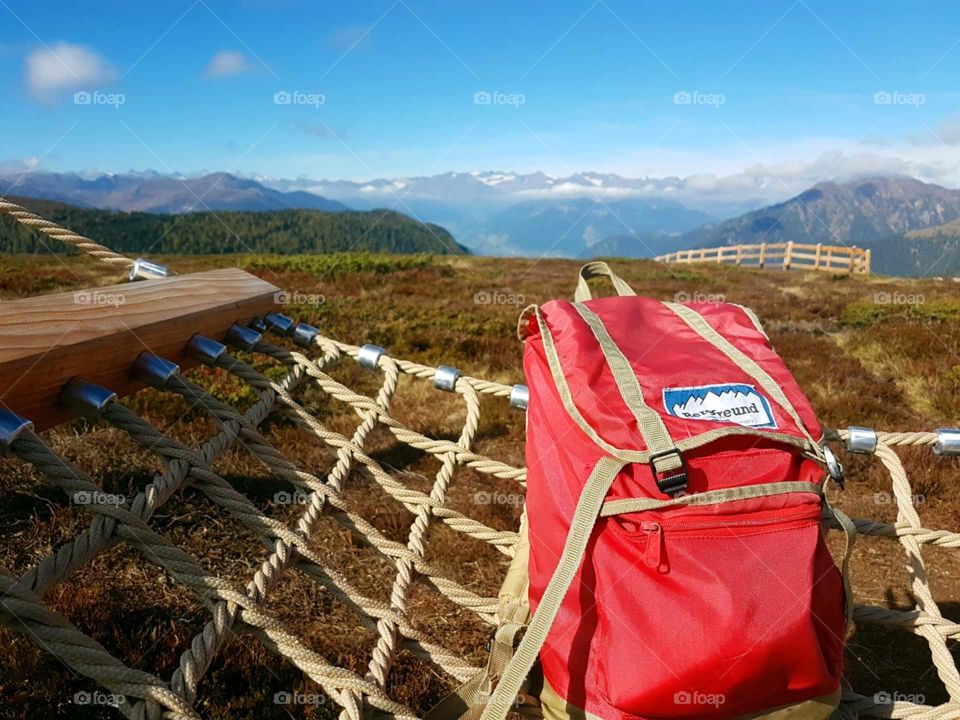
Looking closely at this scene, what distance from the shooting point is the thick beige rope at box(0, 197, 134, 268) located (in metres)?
2.87

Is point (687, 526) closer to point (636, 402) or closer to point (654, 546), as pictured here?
point (654, 546)

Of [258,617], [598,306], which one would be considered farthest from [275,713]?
[598,306]

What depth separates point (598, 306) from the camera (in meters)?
2.46

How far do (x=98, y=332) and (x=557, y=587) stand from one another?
5.06ft

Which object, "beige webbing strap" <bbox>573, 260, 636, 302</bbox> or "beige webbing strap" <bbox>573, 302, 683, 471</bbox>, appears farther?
"beige webbing strap" <bbox>573, 260, 636, 302</bbox>

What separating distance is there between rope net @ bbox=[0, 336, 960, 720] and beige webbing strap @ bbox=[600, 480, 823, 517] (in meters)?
0.70

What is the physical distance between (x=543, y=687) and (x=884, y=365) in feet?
28.4
